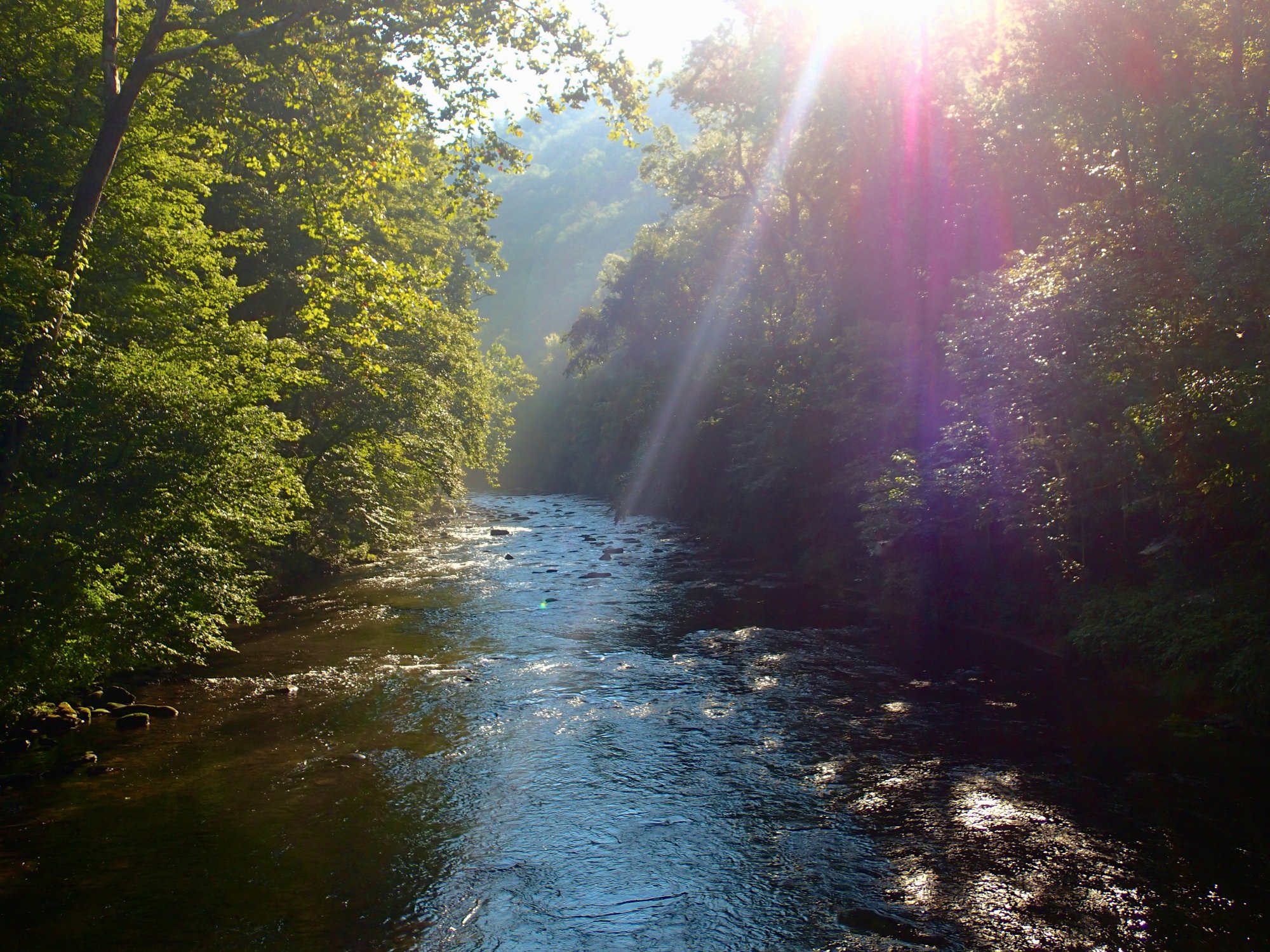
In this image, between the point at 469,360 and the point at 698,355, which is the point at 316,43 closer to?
the point at 469,360

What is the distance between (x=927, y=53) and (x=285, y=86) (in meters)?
21.6

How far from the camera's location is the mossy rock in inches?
471

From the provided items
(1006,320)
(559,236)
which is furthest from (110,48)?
(559,236)

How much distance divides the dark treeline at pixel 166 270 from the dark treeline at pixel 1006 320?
781 cm

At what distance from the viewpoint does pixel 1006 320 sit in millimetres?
16094

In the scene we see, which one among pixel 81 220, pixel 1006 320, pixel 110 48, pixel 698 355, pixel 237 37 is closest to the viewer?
pixel 81 220

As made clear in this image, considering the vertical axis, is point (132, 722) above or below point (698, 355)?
below

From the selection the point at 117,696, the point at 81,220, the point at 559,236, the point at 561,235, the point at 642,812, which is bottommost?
the point at 117,696

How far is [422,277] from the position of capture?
14.4 meters

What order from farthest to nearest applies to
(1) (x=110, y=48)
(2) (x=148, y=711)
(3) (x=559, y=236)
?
(3) (x=559, y=236) → (2) (x=148, y=711) → (1) (x=110, y=48)

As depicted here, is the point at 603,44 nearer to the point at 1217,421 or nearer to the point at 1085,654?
the point at 1217,421

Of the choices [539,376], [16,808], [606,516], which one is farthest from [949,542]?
[539,376]

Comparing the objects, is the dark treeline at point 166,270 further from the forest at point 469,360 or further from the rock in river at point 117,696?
the rock in river at point 117,696

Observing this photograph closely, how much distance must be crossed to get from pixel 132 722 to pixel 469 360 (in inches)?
723
